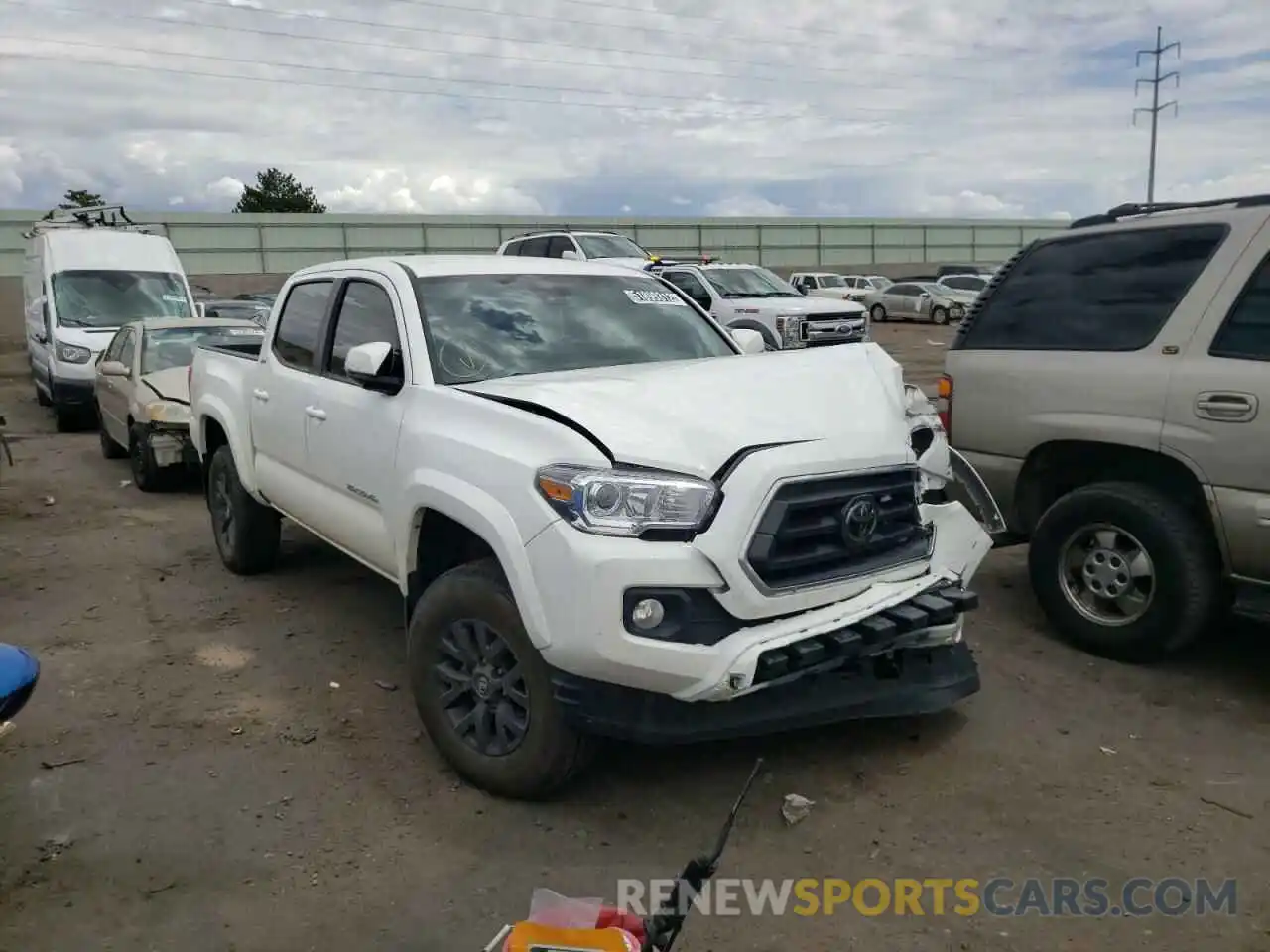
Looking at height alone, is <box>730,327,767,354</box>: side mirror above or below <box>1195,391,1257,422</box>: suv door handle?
above

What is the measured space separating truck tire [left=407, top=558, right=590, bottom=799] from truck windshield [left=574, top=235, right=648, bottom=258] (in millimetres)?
15522

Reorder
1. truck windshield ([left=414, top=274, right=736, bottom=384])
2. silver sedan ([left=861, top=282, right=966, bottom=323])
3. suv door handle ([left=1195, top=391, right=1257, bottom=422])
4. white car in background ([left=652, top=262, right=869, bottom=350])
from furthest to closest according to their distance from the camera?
1. silver sedan ([left=861, top=282, right=966, bottom=323])
2. white car in background ([left=652, top=262, right=869, bottom=350])
3. truck windshield ([left=414, top=274, right=736, bottom=384])
4. suv door handle ([left=1195, top=391, right=1257, bottom=422])

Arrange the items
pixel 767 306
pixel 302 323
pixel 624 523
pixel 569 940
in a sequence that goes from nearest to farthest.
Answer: pixel 569 940, pixel 624 523, pixel 302 323, pixel 767 306

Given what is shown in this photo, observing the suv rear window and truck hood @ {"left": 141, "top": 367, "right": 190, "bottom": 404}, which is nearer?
the suv rear window

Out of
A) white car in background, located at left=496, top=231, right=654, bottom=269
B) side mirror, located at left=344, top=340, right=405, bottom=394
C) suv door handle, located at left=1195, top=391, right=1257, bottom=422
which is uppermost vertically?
white car in background, located at left=496, top=231, right=654, bottom=269

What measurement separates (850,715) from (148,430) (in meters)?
7.73

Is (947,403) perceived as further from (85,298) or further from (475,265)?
(85,298)

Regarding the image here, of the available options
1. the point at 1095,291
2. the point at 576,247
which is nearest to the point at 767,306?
the point at 576,247

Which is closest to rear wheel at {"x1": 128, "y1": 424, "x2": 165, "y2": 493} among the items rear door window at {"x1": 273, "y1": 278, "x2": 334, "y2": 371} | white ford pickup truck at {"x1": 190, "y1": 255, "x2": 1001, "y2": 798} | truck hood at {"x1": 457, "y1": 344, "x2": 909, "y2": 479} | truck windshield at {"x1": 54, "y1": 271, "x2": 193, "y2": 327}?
rear door window at {"x1": 273, "y1": 278, "x2": 334, "y2": 371}

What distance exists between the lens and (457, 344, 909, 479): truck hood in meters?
3.39

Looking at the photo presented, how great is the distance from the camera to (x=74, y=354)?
44.7 ft

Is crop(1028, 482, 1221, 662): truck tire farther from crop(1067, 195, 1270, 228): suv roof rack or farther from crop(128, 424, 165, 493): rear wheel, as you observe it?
crop(128, 424, 165, 493): rear wheel

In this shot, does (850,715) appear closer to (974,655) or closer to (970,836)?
(970,836)

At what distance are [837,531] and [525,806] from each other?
1461 mm
